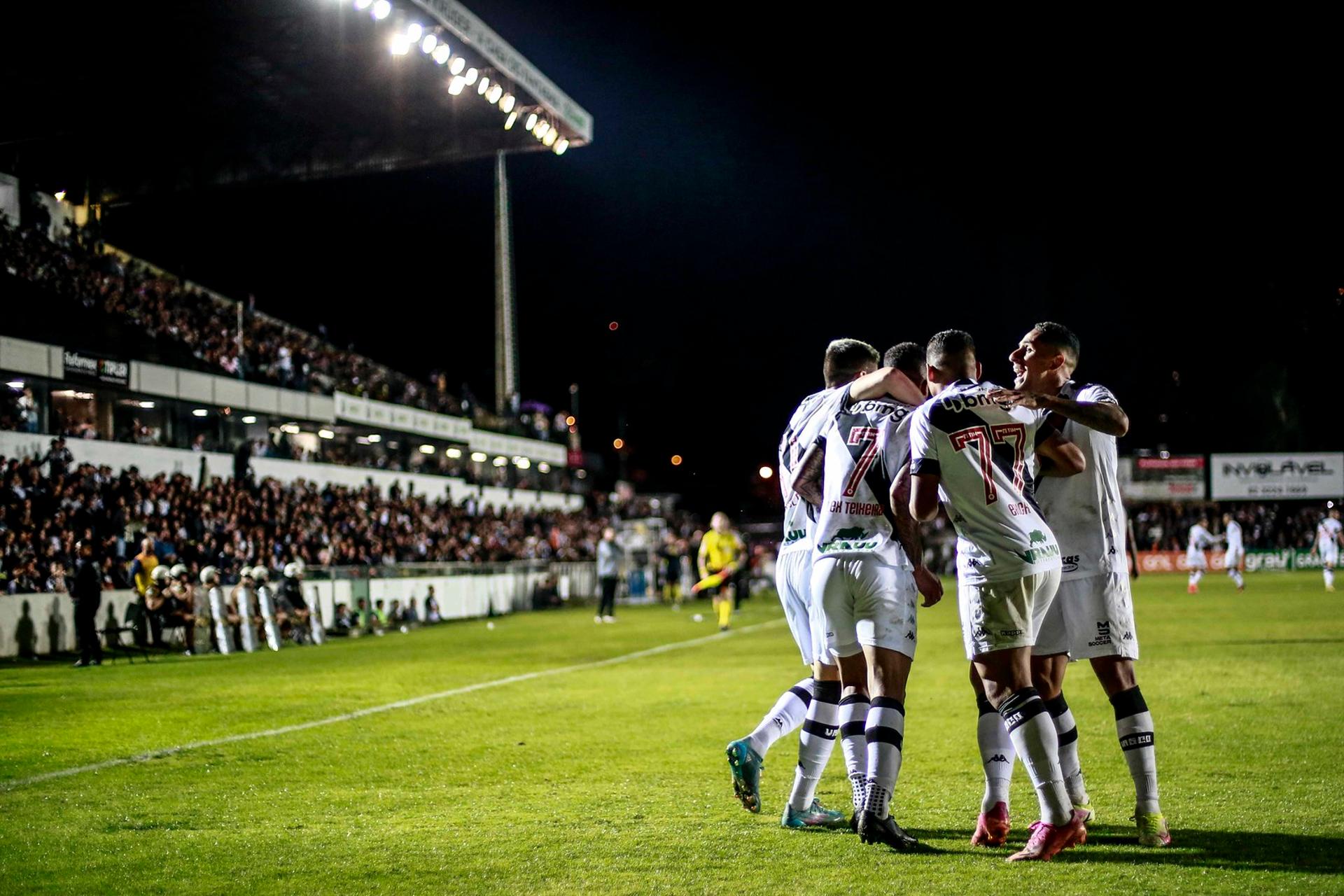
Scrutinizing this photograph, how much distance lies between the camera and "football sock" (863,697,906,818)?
5.84 meters

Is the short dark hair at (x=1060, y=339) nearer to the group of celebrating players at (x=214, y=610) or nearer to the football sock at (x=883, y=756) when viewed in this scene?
the football sock at (x=883, y=756)

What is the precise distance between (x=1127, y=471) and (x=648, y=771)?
57.5 metres

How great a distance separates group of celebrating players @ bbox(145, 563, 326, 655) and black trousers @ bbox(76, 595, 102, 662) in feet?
7.81

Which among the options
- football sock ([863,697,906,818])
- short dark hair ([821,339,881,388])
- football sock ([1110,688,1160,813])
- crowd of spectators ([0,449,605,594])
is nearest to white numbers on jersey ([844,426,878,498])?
short dark hair ([821,339,881,388])

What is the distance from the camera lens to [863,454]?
614 cm

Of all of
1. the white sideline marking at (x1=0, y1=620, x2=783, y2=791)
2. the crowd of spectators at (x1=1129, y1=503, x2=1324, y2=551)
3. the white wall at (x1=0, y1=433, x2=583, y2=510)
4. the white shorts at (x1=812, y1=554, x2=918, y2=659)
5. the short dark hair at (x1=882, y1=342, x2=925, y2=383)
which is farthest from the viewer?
the crowd of spectators at (x1=1129, y1=503, x2=1324, y2=551)

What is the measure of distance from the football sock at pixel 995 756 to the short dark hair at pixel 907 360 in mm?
1691

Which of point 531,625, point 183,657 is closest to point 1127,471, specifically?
point 531,625

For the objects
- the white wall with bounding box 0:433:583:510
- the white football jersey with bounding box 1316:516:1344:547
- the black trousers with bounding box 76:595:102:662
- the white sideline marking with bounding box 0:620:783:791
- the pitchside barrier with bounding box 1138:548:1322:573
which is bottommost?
the pitchside barrier with bounding box 1138:548:1322:573

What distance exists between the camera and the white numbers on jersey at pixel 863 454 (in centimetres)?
612

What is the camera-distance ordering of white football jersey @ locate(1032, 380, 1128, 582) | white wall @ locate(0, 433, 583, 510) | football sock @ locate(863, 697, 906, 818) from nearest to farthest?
football sock @ locate(863, 697, 906, 818) → white football jersey @ locate(1032, 380, 1128, 582) → white wall @ locate(0, 433, 583, 510)

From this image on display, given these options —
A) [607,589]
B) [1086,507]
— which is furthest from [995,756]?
[607,589]

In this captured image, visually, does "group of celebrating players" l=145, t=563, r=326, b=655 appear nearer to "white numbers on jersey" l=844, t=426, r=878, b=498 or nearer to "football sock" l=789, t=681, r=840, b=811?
"football sock" l=789, t=681, r=840, b=811

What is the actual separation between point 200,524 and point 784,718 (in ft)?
75.1
